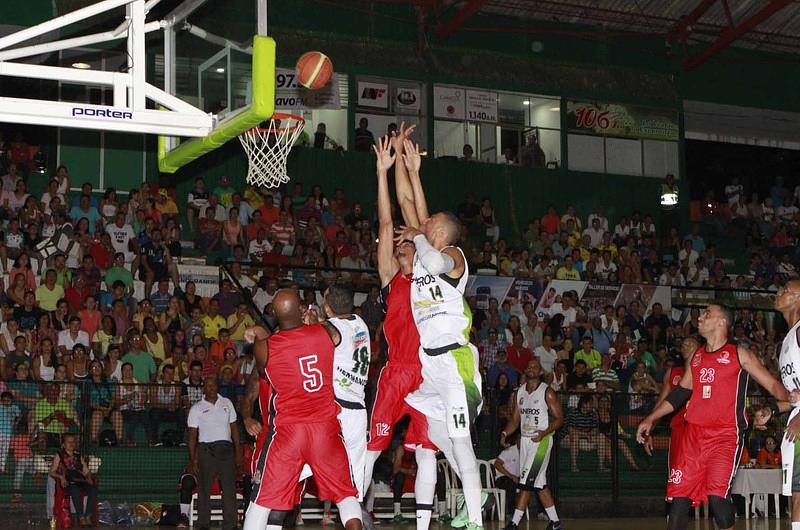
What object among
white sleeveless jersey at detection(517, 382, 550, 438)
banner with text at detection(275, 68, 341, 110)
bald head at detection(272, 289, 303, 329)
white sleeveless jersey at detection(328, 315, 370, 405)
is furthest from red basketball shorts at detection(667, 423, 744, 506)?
banner with text at detection(275, 68, 341, 110)

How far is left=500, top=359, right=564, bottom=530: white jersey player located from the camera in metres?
14.0

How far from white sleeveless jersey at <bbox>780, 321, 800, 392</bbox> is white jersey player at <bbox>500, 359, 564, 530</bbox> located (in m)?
4.90

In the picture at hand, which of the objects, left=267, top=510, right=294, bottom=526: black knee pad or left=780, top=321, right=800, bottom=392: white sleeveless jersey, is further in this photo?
left=780, top=321, right=800, bottom=392: white sleeveless jersey

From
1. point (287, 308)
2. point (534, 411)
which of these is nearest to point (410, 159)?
point (287, 308)

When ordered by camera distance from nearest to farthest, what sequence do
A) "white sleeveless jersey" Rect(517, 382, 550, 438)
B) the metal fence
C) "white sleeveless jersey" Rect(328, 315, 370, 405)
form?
"white sleeveless jersey" Rect(328, 315, 370, 405), "white sleeveless jersey" Rect(517, 382, 550, 438), the metal fence

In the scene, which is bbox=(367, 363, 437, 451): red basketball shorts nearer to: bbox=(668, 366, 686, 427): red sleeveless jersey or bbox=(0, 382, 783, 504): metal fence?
bbox=(668, 366, 686, 427): red sleeveless jersey

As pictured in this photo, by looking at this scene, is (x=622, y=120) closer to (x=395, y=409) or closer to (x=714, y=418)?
(x=714, y=418)

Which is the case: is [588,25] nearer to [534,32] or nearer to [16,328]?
[534,32]

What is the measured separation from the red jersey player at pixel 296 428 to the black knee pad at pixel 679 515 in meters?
2.98

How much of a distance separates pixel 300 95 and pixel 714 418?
16.5 m

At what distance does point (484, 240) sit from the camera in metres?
24.7

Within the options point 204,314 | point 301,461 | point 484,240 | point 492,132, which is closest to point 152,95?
point 301,461

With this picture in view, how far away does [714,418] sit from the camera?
9.44 meters

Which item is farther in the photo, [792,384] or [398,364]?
[398,364]
